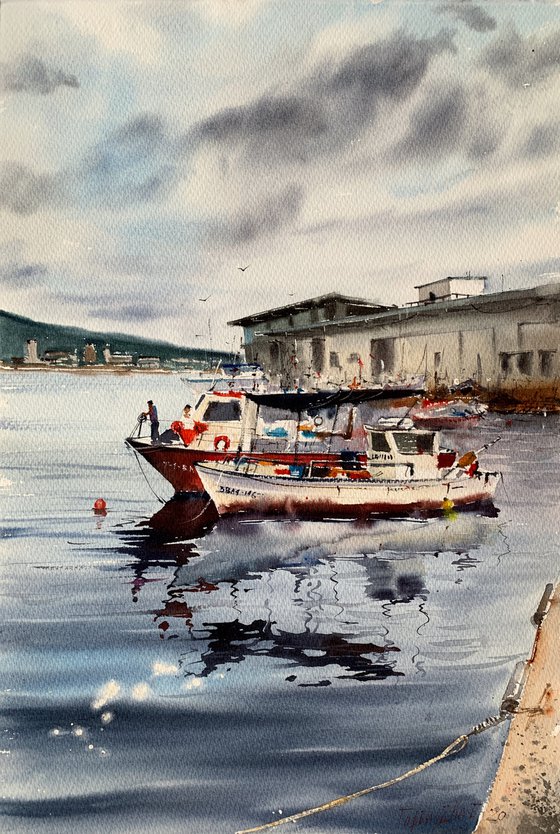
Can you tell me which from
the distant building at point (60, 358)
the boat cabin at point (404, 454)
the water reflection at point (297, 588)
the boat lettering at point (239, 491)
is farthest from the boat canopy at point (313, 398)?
the distant building at point (60, 358)

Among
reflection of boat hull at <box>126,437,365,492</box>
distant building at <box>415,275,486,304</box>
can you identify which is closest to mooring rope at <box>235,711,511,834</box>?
distant building at <box>415,275,486,304</box>

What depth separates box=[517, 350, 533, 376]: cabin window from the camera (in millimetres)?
3525

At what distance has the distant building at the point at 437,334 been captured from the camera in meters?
3.46

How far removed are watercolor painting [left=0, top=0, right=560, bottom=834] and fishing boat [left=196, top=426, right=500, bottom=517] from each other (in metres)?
1.59

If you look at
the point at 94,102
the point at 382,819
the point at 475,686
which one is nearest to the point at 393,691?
the point at 475,686

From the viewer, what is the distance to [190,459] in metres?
6.10

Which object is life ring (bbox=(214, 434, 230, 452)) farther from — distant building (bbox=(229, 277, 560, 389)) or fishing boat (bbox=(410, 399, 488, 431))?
fishing boat (bbox=(410, 399, 488, 431))

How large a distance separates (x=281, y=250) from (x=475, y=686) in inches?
89.2

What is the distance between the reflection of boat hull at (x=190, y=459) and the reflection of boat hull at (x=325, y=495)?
0.42ft

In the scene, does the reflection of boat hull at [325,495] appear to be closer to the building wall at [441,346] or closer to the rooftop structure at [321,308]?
the building wall at [441,346]

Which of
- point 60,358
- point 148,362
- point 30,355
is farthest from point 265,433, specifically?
point 30,355

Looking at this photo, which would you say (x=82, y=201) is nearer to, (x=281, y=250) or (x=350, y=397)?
(x=281, y=250)

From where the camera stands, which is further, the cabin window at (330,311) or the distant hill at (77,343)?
the cabin window at (330,311)

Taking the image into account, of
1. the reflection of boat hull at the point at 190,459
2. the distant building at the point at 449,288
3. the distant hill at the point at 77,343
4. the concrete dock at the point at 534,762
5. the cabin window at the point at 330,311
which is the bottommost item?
the concrete dock at the point at 534,762
